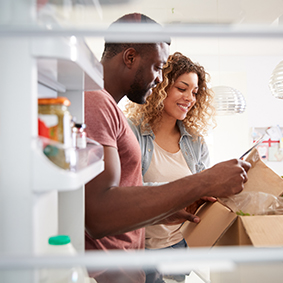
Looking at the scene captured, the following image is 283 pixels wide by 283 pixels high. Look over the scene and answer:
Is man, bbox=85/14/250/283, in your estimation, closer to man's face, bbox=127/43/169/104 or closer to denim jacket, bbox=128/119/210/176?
man's face, bbox=127/43/169/104

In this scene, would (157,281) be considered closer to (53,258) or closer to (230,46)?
(53,258)

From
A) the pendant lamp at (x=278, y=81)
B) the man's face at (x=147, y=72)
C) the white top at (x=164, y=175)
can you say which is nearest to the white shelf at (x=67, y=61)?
the man's face at (x=147, y=72)

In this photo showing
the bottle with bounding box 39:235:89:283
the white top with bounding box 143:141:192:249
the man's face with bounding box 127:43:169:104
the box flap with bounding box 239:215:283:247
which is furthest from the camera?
the white top with bounding box 143:141:192:249

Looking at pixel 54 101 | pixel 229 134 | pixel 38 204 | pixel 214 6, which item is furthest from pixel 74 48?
pixel 229 134

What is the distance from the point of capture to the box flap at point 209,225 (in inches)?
35.7

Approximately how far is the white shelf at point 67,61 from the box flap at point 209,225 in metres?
0.50

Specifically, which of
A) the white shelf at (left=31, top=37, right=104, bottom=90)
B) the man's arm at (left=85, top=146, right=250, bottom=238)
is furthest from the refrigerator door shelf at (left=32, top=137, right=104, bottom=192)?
the man's arm at (left=85, top=146, right=250, bottom=238)

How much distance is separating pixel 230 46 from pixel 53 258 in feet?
15.1

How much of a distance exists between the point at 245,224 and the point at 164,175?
76 cm

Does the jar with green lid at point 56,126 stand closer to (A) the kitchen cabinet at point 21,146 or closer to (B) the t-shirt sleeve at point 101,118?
(A) the kitchen cabinet at point 21,146

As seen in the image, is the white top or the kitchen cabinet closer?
the kitchen cabinet

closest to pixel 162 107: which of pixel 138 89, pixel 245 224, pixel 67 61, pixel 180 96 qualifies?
pixel 180 96

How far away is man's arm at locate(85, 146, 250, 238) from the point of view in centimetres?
85

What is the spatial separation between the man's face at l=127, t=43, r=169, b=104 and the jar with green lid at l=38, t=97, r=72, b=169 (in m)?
0.77
